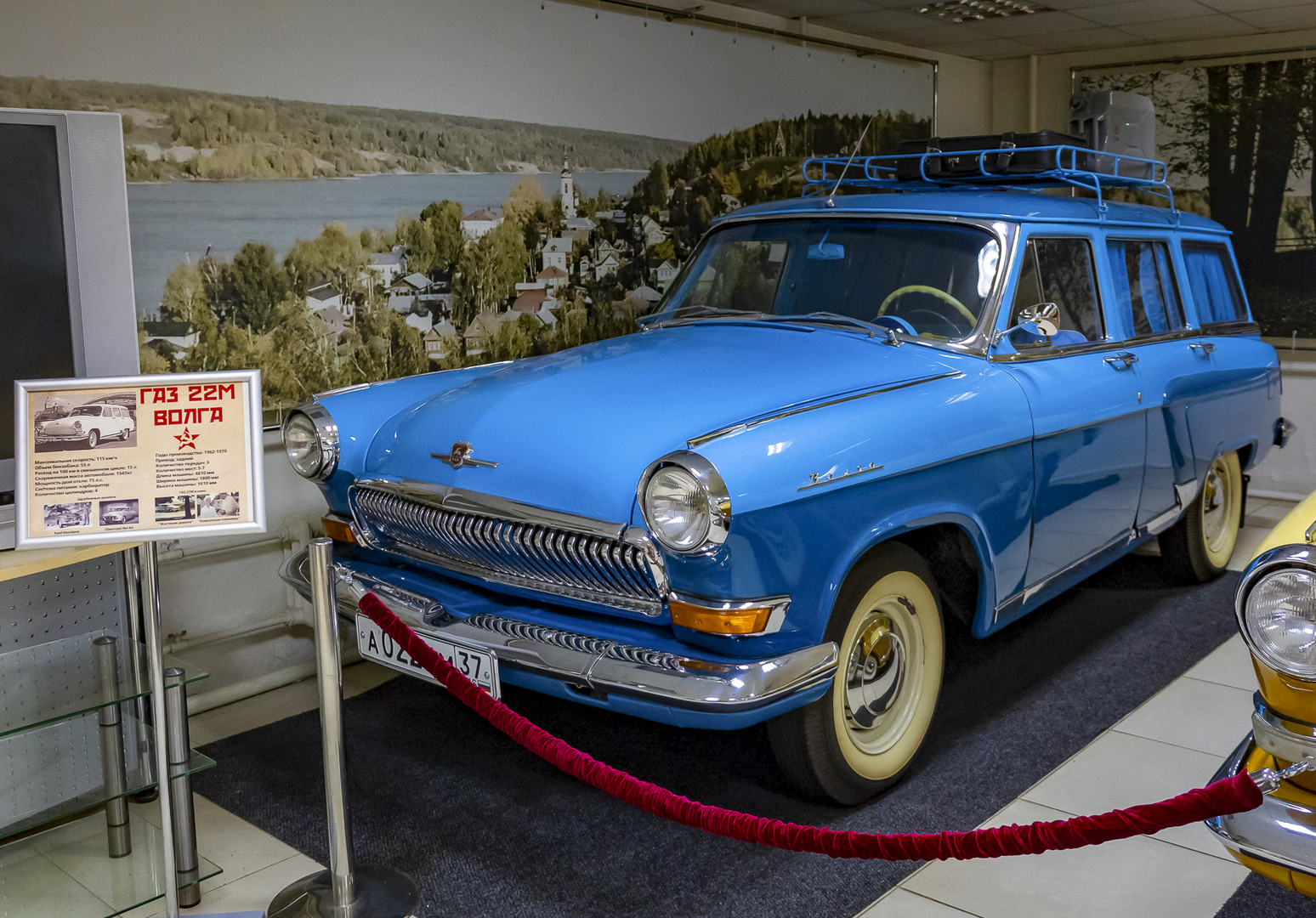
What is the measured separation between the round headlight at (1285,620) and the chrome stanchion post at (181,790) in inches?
92.5

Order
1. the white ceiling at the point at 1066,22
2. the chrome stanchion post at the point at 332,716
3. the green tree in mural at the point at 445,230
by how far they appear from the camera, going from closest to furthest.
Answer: the chrome stanchion post at the point at 332,716, the green tree in mural at the point at 445,230, the white ceiling at the point at 1066,22

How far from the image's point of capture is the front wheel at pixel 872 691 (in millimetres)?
2811

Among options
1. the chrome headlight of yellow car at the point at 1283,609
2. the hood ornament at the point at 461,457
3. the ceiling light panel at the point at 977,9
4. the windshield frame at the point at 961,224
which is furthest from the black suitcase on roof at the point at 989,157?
the chrome headlight of yellow car at the point at 1283,609

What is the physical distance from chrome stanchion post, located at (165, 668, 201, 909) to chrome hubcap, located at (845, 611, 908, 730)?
5.54ft

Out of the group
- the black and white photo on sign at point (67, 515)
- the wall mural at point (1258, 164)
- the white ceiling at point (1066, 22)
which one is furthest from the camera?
the wall mural at point (1258, 164)

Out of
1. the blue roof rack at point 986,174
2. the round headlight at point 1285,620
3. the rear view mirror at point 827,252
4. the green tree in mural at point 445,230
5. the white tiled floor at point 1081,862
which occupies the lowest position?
the white tiled floor at point 1081,862

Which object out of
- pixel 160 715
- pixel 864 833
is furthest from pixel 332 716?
pixel 864 833

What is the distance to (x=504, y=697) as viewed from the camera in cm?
374

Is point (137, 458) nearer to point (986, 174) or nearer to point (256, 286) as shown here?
point (256, 286)

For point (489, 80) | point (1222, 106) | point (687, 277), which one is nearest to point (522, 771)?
point (687, 277)

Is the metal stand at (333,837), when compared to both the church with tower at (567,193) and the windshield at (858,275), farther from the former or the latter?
the church with tower at (567,193)

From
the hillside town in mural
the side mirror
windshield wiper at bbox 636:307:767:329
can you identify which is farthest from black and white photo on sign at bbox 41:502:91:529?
the side mirror

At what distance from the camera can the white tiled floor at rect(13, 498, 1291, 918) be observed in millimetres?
2600

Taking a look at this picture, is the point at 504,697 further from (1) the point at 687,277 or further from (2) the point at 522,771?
(1) the point at 687,277
